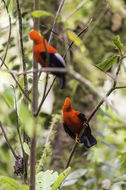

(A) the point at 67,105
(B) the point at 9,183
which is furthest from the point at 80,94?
(B) the point at 9,183

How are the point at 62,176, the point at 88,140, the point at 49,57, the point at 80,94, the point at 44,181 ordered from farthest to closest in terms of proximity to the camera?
the point at 80,94
the point at 88,140
the point at 44,181
the point at 62,176
the point at 49,57

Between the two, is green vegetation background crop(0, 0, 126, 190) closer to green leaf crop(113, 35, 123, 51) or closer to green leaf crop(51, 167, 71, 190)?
green leaf crop(51, 167, 71, 190)

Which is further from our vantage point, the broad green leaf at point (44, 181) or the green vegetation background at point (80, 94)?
the green vegetation background at point (80, 94)

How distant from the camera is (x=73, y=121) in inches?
60.9

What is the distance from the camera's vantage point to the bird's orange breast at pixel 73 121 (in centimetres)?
154

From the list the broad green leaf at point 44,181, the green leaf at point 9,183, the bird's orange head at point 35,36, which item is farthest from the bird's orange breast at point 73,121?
the bird's orange head at point 35,36

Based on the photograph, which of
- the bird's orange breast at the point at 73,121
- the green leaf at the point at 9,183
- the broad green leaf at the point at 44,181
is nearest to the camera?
the green leaf at the point at 9,183

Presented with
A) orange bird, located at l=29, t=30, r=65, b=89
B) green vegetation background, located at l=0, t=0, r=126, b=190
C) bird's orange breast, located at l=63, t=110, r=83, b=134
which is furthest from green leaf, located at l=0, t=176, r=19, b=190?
green vegetation background, located at l=0, t=0, r=126, b=190

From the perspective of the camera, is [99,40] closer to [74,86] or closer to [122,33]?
[122,33]

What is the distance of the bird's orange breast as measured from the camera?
1542 mm

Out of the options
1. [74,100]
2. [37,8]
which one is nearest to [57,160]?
[74,100]

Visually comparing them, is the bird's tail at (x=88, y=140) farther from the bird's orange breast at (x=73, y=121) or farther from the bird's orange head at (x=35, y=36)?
the bird's orange head at (x=35, y=36)

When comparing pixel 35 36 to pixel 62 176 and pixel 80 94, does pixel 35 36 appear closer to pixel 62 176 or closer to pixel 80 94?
pixel 62 176

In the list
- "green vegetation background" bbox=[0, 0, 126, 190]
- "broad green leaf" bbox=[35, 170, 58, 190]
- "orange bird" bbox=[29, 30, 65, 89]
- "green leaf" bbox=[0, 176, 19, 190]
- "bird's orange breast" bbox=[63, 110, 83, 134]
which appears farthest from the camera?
"green vegetation background" bbox=[0, 0, 126, 190]
